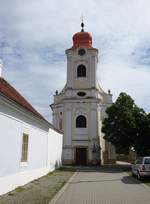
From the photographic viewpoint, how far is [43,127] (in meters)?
20.5

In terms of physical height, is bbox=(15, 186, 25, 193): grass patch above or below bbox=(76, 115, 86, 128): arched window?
below

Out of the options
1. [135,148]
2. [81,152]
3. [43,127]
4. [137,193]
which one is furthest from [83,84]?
[137,193]

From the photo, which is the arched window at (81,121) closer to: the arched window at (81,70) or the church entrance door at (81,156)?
the church entrance door at (81,156)

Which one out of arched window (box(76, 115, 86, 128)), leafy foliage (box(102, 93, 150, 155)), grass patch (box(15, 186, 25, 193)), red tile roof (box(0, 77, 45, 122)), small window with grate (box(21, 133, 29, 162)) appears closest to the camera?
red tile roof (box(0, 77, 45, 122))

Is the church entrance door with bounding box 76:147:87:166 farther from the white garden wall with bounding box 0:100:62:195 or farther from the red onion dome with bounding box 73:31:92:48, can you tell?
the white garden wall with bounding box 0:100:62:195

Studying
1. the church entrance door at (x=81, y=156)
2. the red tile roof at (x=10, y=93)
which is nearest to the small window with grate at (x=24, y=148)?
the red tile roof at (x=10, y=93)

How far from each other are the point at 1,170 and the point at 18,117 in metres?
3.04

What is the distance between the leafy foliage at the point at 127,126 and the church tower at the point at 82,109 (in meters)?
5.84

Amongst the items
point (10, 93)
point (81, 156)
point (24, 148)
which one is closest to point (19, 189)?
point (24, 148)

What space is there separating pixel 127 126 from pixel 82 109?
9842 mm

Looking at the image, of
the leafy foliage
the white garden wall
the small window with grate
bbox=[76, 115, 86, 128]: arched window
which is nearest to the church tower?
bbox=[76, 115, 86, 128]: arched window

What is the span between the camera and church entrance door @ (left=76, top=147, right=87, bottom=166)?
39906mm

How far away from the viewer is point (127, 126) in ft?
107

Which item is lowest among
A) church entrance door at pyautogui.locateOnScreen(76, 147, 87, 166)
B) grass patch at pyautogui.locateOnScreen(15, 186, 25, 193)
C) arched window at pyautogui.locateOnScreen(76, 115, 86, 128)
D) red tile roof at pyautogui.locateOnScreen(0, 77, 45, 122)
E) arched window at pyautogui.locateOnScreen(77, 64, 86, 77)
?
grass patch at pyautogui.locateOnScreen(15, 186, 25, 193)
